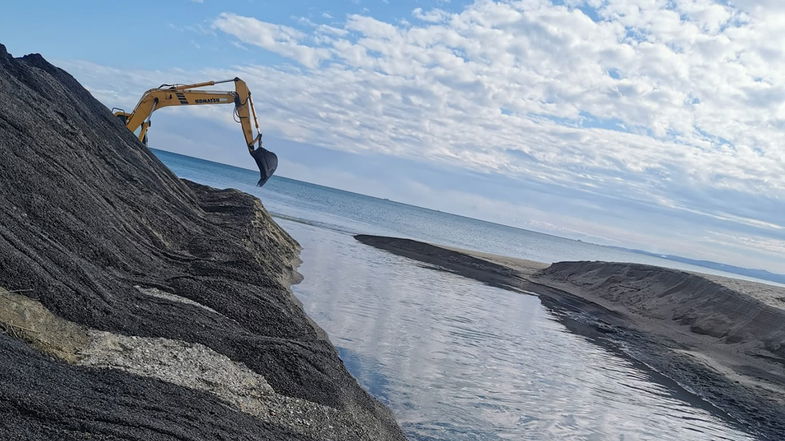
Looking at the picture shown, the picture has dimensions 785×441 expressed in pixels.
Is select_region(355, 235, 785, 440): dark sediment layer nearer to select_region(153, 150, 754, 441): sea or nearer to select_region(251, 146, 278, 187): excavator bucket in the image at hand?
select_region(153, 150, 754, 441): sea

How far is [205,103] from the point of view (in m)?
29.9

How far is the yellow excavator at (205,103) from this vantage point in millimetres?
29406

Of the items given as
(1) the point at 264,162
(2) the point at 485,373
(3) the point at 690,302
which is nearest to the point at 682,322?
(3) the point at 690,302

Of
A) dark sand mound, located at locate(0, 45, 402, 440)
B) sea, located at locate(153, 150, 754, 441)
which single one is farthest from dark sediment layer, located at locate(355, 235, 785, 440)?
dark sand mound, located at locate(0, 45, 402, 440)

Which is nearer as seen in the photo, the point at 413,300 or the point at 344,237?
the point at 413,300

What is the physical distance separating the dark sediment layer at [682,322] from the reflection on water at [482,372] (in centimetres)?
172

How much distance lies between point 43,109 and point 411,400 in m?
12.2

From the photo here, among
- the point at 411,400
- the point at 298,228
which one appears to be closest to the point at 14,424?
the point at 411,400

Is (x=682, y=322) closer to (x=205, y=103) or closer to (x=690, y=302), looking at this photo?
(x=690, y=302)

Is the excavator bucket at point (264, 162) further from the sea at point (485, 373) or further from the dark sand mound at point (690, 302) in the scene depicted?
the dark sand mound at point (690, 302)

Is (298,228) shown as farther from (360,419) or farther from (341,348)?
(360,419)

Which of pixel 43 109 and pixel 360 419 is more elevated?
pixel 43 109

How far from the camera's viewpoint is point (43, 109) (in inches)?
692

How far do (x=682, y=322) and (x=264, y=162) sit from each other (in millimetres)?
19392
